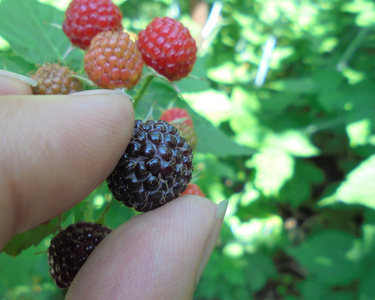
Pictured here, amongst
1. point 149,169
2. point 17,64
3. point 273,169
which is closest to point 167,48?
point 149,169

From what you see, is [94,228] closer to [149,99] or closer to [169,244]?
[169,244]

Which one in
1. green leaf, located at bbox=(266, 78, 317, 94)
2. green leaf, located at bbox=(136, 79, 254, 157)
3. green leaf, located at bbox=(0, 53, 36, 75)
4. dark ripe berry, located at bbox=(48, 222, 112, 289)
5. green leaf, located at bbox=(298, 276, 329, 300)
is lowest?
green leaf, located at bbox=(298, 276, 329, 300)

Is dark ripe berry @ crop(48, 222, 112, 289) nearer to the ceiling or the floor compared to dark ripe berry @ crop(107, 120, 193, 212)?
nearer to the floor

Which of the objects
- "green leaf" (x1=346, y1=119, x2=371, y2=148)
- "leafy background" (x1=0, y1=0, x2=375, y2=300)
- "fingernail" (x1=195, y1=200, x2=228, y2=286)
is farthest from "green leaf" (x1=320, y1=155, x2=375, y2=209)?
"fingernail" (x1=195, y1=200, x2=228, y2=286)

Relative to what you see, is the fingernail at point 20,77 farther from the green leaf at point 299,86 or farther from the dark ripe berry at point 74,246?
the green leaf at point 299,86

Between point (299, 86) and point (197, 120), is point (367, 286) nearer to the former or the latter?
point (299, 86)

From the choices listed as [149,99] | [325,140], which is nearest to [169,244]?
[149,99]

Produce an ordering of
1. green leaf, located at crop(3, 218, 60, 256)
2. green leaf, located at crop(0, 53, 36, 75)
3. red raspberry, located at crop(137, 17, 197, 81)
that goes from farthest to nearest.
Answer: green leaf, located at crop(0, 53, 36, 75) < red raspberry, located at crop(137, 17, 197, 81) < green leaf, located at crop(3, 218, 60, 256)

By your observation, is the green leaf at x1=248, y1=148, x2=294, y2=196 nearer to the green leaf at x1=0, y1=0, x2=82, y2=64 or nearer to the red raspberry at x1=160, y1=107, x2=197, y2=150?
the red raspberry at x1=160, y1=107, x2=197, y2=150
